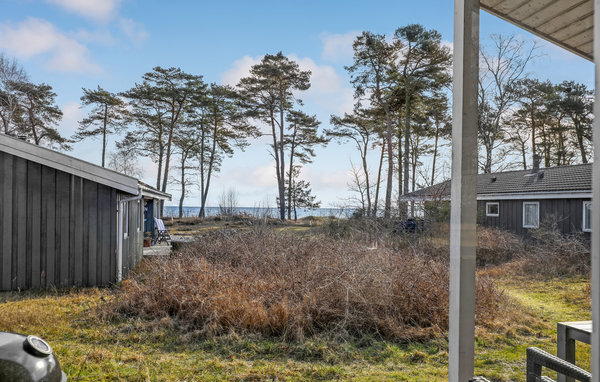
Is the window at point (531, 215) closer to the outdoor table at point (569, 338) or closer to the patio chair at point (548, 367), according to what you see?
the outdoor table at point (569, 338)

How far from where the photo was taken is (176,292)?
15.9 feet

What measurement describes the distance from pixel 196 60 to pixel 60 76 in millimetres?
6945

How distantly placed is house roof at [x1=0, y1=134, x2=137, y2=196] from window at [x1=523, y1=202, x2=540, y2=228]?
6779mm

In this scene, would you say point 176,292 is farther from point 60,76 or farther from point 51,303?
point 60,76

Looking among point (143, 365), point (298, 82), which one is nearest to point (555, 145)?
point (143, 365)

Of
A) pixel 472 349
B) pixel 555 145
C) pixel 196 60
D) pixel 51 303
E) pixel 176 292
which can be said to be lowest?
pixel 51 303

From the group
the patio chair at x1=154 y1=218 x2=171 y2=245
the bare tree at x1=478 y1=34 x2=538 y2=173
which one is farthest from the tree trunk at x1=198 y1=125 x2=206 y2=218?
the bare tree at x1=478 y1=34 x2=538 y2=173

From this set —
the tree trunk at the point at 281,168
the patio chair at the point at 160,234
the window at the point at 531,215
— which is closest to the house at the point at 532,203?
the window at the point at 531,215

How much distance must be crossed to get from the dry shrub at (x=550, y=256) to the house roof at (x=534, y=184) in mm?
606

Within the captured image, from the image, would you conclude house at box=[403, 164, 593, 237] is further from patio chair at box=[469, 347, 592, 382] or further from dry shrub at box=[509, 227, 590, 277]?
patio chair at box=[469, 347, 592, 382]

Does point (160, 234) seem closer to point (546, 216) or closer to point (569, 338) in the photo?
point (546, 216)

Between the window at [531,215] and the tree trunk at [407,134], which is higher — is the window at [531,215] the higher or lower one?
the lower one

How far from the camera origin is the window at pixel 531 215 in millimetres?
6281

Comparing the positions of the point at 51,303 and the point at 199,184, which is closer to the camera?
the point at 51,303
